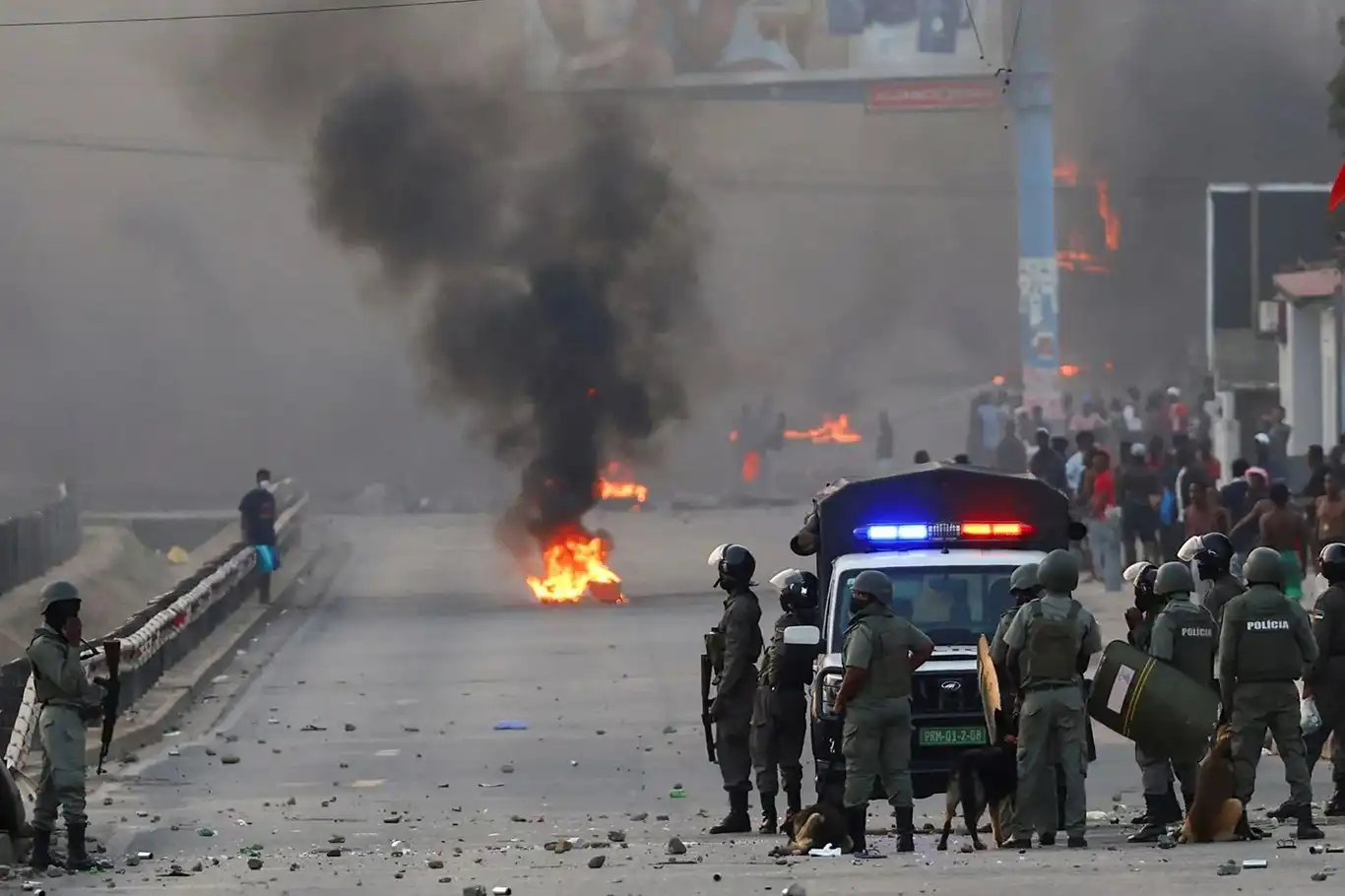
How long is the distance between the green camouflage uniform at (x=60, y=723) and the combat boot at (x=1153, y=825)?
5003 mm

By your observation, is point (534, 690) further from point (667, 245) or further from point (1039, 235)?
point (1039, 235)

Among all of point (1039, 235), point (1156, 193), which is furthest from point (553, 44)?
point (1156, 193)

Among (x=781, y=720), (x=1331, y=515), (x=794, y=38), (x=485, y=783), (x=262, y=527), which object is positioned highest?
(x=794, y=38)

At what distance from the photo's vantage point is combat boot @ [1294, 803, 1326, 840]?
452 inches

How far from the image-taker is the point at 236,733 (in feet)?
60.4

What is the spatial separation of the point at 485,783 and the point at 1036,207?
35.6 meters

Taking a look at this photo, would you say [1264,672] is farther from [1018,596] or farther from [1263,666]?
[1018,596]

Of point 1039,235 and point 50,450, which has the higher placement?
point 1039,235

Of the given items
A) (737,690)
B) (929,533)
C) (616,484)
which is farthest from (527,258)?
(737,690)

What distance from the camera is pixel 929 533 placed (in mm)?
15227

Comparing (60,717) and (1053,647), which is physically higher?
(1053,647)

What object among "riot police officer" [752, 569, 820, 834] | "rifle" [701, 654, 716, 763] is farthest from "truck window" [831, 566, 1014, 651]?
"riot police officer" [752, 569, 820, 834]

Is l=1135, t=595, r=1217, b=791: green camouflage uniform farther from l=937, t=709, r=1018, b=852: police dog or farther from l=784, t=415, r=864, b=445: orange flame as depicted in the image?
l=784, t=415, r=864, b=445: orange flame

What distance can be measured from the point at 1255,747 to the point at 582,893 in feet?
11.9
